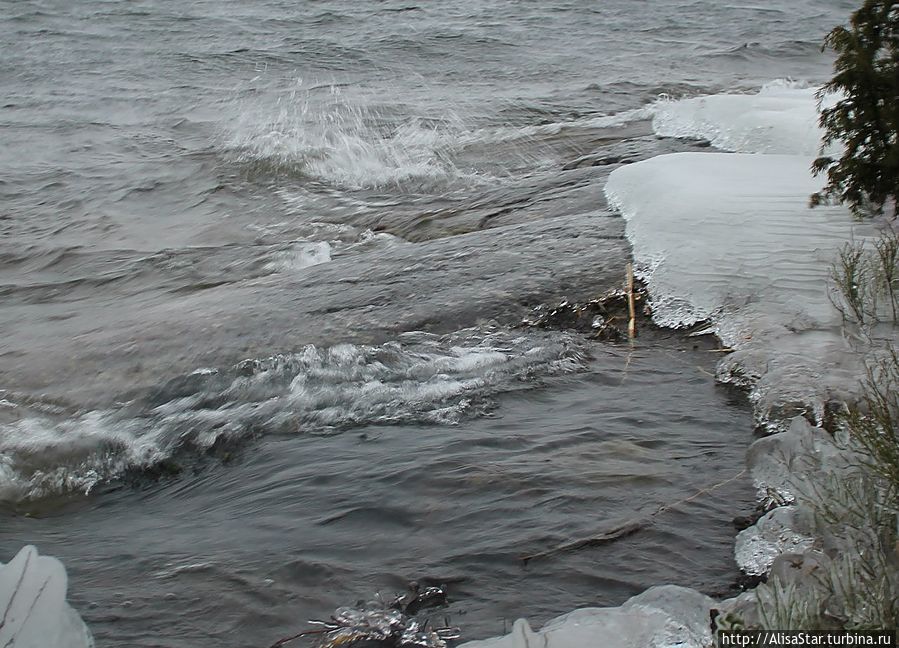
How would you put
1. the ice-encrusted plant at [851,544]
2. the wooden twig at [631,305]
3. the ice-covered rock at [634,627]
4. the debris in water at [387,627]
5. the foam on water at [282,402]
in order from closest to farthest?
the ice-encrusted plant at [851,544] < the ice-covered rock at [634,627] < the debris in water at [387,627] < the foam on water at [282,402] < the wooden twig at [631,305]

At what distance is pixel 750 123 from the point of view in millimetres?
6574

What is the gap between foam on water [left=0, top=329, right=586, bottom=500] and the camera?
361 cm

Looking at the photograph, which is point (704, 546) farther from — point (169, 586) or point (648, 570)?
point (169, 586)

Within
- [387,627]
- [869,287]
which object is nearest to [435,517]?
[387,627]

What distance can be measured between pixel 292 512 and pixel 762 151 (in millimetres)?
4295

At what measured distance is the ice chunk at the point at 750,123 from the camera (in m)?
5.91

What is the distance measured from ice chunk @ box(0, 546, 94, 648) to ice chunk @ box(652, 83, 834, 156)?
4.71m

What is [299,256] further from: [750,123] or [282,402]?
[750,123]

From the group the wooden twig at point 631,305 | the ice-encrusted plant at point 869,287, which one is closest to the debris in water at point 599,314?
the wooden twig at point 631,305

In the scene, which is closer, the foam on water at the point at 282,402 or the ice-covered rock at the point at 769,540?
the ice-covered rock at the point at 769,540

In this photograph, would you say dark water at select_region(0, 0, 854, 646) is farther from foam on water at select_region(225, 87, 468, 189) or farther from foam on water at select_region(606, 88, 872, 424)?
foam on water at select_region(606, 88, 872, 424)

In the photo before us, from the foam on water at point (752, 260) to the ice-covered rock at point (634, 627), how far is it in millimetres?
1048

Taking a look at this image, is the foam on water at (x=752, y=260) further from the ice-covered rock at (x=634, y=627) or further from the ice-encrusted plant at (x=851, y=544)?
the ice-covered rock at (x=634, y=627)

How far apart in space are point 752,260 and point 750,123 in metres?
2.83
